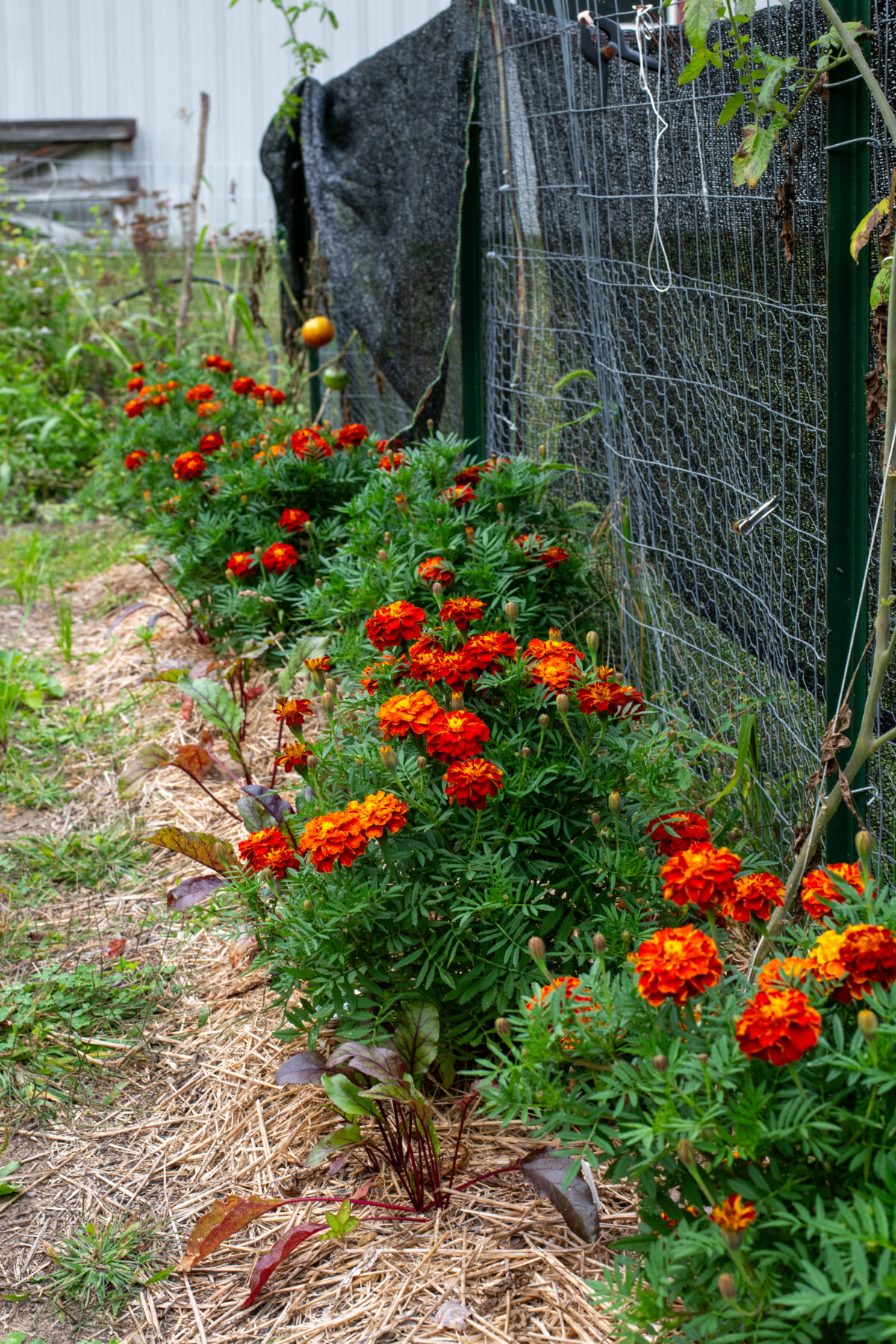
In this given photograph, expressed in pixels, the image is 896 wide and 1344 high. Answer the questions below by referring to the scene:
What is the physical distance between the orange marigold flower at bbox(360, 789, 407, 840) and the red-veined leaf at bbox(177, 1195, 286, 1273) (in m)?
0.51

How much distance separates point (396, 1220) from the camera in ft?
4.53

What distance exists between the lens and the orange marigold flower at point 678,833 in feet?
4.44

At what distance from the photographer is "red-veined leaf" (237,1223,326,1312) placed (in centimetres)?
130

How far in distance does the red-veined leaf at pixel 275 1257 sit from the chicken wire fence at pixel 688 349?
0.95 m

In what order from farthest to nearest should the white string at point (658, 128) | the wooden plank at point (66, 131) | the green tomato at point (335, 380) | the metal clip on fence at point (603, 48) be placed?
the wooden plank at point (66, 131)
the green tomato at point (335, 380)
the metal clip on fence at point (603, 48)
the white string at point (658, 128)

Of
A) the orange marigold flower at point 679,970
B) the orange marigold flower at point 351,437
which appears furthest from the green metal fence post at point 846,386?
the orange marigold flower at point 351,437

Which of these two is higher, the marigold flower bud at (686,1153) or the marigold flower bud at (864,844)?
the marigold flower bud at (864,844)

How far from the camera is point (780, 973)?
39.5 inches

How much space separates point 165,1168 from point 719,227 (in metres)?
1.81

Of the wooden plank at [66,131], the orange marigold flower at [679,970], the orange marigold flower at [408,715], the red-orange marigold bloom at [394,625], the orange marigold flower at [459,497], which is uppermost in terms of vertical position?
the wooden plank at [66,131]

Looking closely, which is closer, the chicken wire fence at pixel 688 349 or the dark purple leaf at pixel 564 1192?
the dark purple leaf at pixel 564 1192

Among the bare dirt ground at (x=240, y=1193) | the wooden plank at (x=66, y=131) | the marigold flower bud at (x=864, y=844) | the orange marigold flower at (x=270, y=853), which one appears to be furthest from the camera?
the wooden plank at (x=66, y=131)

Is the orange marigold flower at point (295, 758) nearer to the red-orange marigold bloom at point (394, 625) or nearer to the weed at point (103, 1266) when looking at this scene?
the red-orange marigold bloom at point (394, 625)

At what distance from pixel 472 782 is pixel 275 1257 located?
24.9 inches
